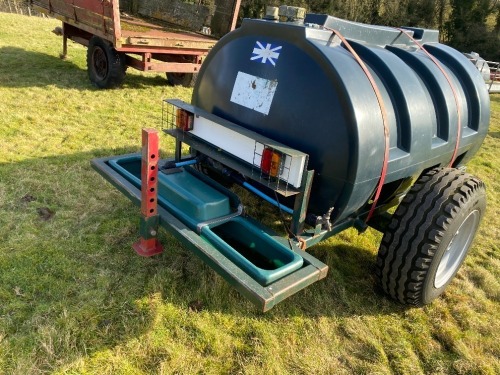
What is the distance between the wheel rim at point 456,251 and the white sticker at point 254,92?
5.90 feet

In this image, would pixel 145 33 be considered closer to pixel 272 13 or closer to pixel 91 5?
pixel 91 5

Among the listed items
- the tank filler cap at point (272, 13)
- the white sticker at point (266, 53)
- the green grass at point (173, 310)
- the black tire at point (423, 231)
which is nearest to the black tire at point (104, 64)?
the green grass at point (173, 310)

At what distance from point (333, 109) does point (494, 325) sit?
215 cm

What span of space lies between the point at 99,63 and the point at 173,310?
6444 mm

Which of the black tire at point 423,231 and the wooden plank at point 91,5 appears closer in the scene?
the black tire at point 423,231

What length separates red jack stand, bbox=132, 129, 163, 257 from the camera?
2.41 metres

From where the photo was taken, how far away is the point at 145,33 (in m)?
7.70

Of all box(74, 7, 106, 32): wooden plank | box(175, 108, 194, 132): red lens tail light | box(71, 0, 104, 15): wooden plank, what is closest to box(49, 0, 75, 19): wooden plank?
box(74, 7, 106, 32): wooden plank

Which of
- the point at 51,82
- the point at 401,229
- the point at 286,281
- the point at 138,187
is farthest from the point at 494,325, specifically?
the point at 51,82

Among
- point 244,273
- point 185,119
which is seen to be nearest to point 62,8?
point 185,119

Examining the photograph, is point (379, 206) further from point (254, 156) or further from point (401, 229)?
point (254, 156)

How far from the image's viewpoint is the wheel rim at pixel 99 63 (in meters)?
7.47

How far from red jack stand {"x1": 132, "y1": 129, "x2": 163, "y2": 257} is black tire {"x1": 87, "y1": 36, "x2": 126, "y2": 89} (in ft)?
17.6

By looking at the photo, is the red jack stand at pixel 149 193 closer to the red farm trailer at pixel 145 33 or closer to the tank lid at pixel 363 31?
the tank lid at pixel 363 31
